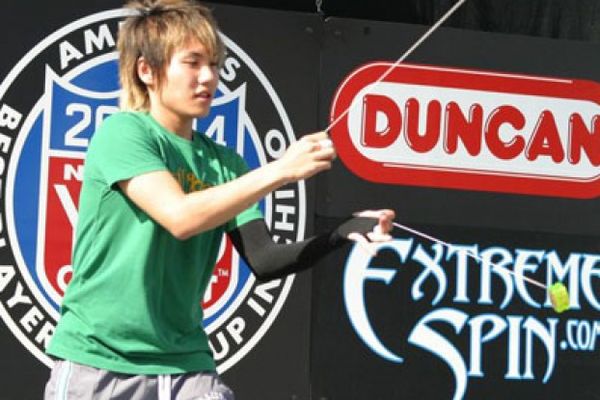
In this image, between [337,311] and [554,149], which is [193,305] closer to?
[337,311]

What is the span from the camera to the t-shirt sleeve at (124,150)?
111 inches

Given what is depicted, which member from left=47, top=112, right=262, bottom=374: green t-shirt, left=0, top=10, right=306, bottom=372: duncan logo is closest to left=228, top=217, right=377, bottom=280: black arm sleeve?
left=47, top=112, right=262, bottom=374: green t-shirt

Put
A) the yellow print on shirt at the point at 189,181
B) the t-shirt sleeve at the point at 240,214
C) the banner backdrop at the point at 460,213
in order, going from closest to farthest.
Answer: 1. the yellow print on shirt at the point at 189,181
2. the t-shirt sleeve at the point at 240,214
3. the banner backdrop at the point at 460,213

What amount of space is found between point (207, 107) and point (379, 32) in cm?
178

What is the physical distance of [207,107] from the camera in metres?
3.00

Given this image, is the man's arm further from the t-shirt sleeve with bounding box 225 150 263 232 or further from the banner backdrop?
the banner backdrop

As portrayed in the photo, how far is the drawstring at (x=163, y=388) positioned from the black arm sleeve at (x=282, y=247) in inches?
13.5

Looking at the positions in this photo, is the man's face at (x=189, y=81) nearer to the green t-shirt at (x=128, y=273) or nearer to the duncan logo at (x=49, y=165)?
the green t-shirt at (x=128, y=273)

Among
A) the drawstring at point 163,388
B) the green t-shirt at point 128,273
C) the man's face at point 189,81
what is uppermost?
the man's face at point 189,81

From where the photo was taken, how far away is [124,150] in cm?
286

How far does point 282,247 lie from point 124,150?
0.44m

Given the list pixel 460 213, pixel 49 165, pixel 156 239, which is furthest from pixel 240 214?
pixel 460 213

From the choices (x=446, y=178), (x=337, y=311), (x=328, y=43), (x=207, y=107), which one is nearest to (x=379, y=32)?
(x=328, y=43)

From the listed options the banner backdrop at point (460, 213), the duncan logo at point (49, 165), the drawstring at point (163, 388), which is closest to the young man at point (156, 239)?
the drawstring at point (163, 388)
